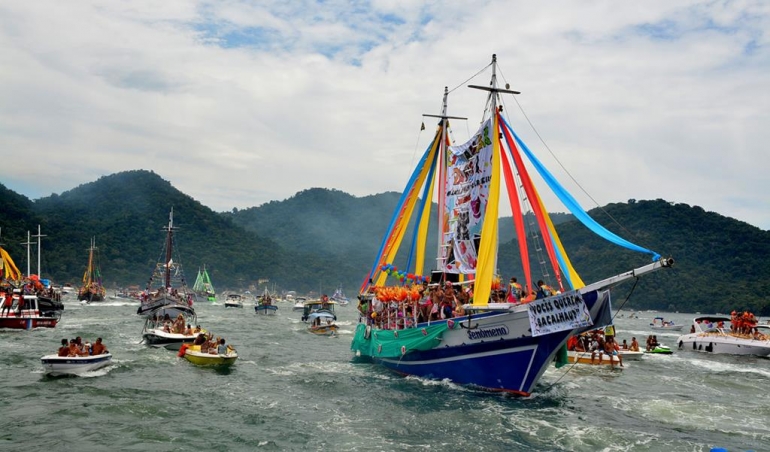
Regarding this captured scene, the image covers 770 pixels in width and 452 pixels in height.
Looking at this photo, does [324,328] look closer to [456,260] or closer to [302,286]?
[456,260]

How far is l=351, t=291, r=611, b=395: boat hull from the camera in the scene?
20719mm

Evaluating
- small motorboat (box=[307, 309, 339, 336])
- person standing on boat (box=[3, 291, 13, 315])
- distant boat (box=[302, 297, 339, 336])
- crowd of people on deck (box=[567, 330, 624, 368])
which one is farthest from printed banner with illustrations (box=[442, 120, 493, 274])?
person standing on boat (box=[3, 291, 13, 315])

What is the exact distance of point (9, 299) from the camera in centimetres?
4675

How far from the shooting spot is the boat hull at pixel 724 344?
149 ft

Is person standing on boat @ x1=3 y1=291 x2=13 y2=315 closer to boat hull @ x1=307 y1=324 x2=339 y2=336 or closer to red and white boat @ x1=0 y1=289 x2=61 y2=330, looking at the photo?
red and white boat @ x1=0 y1=289 x2=61 y2=330

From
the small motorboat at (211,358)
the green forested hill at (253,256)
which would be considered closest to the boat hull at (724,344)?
the small motorboat at (211,358)

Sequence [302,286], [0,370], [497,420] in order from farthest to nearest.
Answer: [302,286], [0,370], [497,420]

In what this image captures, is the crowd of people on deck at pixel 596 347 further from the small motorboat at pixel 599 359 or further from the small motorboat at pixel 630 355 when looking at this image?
the small motorboat at pixel 630 355

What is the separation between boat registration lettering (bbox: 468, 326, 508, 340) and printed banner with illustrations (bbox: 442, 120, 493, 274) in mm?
5284

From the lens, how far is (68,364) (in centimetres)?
2517

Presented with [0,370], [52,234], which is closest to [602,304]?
[0,370]

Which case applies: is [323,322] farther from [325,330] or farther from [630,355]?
[630,355]

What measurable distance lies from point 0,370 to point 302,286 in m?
168

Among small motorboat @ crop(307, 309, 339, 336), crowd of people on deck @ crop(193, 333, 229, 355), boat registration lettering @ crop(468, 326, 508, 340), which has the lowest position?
small motorboat @ crop(307, 309, 339, 336)
